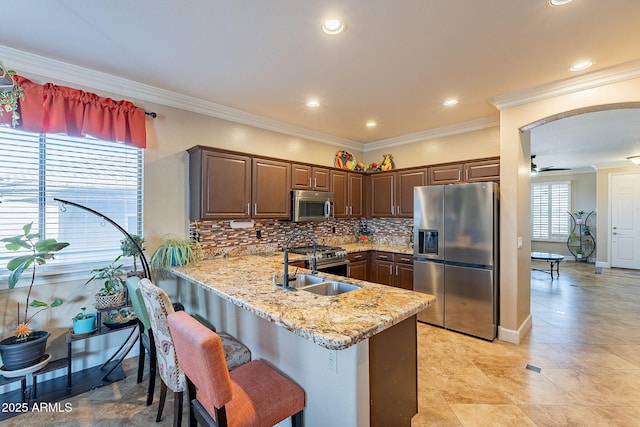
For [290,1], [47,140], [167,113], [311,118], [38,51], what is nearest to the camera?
[290,1]

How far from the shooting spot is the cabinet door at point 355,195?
471 centimetres

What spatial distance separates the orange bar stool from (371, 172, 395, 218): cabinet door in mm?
3465

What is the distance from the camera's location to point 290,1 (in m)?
1.76

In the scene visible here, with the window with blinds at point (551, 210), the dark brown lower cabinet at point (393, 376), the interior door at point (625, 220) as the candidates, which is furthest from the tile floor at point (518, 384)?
the window with blinds at point (551, 210)

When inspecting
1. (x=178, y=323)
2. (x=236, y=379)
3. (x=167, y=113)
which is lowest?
(x=236, y=379)

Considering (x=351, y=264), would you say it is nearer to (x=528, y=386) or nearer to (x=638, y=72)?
(x=528, y=386)

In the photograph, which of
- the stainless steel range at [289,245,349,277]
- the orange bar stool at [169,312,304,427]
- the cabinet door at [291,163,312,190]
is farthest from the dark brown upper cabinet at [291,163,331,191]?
the orange bar stool at [169,312,304,427]

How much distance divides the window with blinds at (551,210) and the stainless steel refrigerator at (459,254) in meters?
6.95

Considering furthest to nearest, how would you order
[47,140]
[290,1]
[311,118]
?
[311,118] < [47,140] < [290,1]

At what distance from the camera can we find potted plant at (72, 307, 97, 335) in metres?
2.39

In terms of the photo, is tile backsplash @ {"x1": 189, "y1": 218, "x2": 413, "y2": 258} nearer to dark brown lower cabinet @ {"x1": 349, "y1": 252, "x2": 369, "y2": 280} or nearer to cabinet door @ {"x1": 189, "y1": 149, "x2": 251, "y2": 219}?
cabinet door @ {"x1": 189, "y1": 149, "x2": 251, "y2": 219}

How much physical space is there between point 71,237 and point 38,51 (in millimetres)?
1581

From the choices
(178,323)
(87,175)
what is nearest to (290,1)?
(178,323)

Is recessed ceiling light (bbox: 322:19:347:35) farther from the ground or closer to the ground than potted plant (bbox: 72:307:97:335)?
farther from the ground
